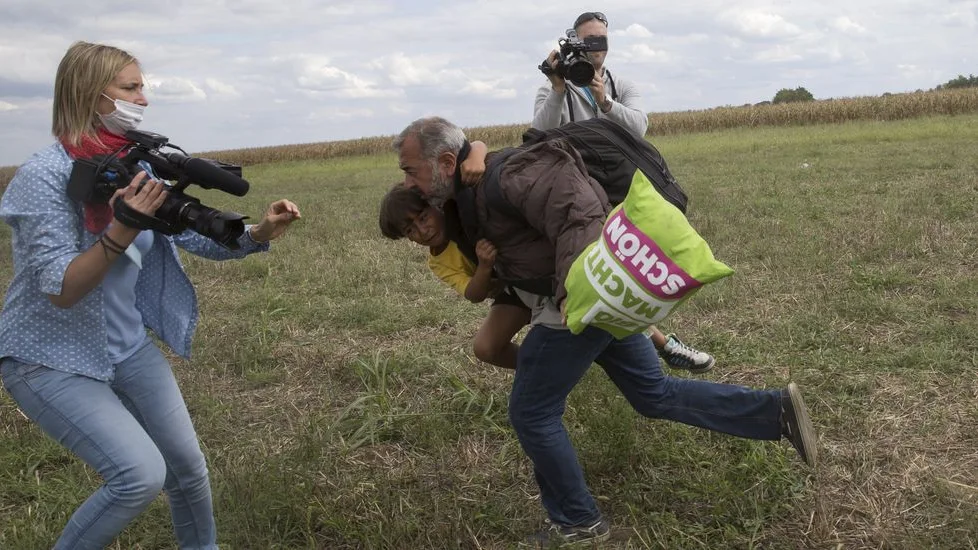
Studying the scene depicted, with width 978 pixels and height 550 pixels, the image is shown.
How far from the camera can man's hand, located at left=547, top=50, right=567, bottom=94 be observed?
14.3 feet

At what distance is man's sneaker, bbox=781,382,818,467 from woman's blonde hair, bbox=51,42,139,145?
2.48 m

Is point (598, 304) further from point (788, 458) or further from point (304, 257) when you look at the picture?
point (304, 257)

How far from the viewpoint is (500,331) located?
3779 mm

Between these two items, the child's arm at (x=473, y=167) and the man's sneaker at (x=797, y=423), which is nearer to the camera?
the child's arm at (x=473, y=167)

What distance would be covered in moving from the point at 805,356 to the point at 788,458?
52.2 inches

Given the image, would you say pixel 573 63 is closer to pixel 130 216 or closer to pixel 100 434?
pixel 130 216

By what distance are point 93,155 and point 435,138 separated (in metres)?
1.07

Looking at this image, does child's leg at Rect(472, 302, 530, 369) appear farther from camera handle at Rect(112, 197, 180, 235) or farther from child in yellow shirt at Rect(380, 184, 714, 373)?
camera handle at Rect(112, 197, 180, 235)

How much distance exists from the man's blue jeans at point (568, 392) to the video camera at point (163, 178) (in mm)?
1139

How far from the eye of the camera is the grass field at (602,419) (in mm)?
3350

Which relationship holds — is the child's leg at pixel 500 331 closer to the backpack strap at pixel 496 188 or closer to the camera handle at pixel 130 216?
the backpack strap at pixel 496 188

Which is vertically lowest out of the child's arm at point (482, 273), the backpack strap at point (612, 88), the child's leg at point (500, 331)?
the child's leg at point (500, 331)

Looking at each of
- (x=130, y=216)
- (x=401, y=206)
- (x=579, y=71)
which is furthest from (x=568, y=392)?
(x=579, y=71)

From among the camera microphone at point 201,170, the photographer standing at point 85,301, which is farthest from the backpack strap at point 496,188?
the photographer standing at point 85,301
